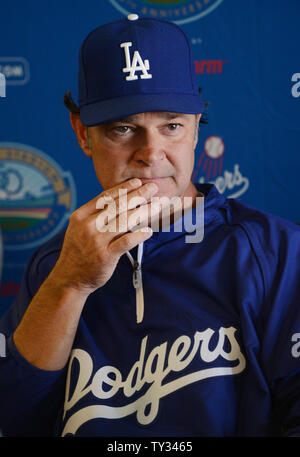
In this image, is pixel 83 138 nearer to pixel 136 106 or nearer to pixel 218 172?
pixel 136 106

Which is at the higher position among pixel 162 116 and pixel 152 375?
pixel 162 116

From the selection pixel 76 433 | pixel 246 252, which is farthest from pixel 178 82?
pixel 76 433

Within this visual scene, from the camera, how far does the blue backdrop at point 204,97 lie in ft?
4.28

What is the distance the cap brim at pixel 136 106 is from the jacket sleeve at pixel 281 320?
0.27m

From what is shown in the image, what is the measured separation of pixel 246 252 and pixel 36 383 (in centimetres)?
47

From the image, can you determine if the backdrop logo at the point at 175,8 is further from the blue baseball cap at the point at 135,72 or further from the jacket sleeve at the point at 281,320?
the jacket sleeve at the point at 281,320

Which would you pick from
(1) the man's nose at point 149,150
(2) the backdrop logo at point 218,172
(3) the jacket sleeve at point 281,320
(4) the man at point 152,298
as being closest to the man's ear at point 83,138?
(4) the man at point 152,298

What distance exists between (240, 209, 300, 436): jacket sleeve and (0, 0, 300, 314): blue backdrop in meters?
0.57

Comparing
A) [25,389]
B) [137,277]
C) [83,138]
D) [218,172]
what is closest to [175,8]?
[218,172]

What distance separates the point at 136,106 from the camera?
0.81 metres

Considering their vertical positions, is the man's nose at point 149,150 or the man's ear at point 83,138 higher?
the man's ear at point 83,138

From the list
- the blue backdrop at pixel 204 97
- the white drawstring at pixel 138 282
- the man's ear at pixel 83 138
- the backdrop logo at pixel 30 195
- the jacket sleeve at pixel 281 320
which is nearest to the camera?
the jacket sleeve at pixel 281 320

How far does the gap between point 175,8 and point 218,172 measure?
50 centimetres

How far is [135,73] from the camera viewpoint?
83cm
